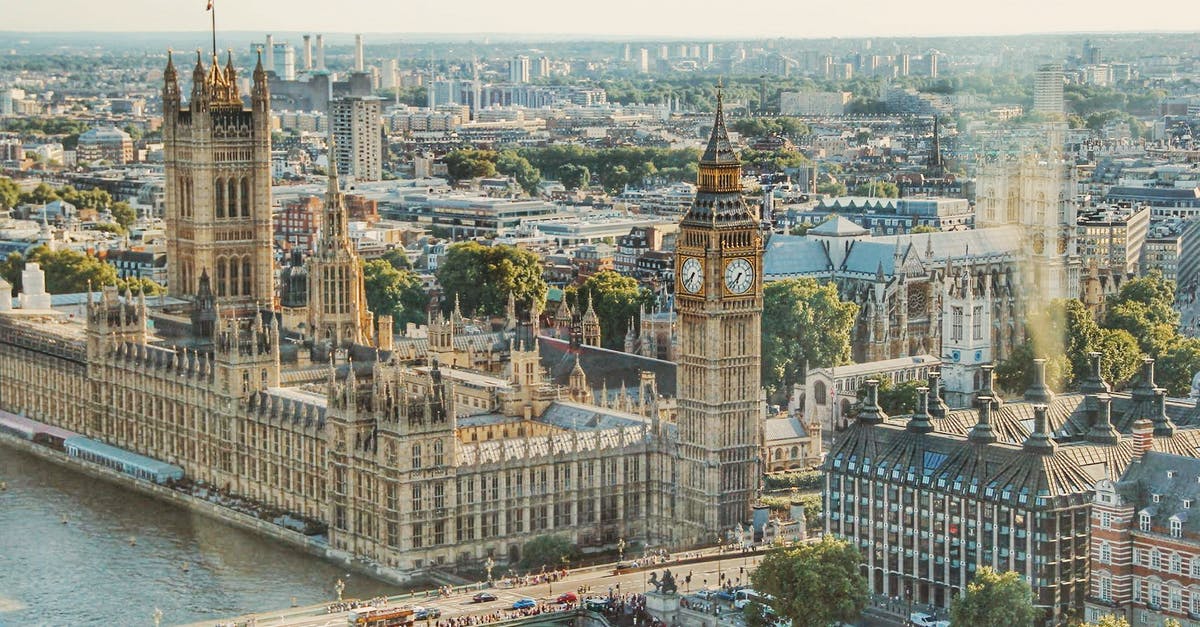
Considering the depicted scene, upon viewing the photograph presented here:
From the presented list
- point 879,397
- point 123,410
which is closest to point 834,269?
point 879,397

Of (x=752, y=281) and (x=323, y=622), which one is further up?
(x=752, y=281)

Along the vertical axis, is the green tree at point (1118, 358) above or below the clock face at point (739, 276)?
below

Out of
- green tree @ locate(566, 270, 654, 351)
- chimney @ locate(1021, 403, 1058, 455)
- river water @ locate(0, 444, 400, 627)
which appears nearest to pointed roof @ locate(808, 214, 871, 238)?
green tree @ locate(566, 270, 654, 351)

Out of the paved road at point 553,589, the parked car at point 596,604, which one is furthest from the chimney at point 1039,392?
the parked car at point 596,604

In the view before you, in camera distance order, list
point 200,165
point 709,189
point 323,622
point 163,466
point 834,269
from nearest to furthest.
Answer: point 323,622
point 709,189
point 163,466
point 200,165
point 834,269

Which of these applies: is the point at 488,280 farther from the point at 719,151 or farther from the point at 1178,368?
the point at 719,151

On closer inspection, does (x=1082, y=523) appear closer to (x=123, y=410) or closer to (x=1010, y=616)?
(x=1010, y=616)

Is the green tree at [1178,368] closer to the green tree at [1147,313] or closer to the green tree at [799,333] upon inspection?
the green tree at [1147,313]
